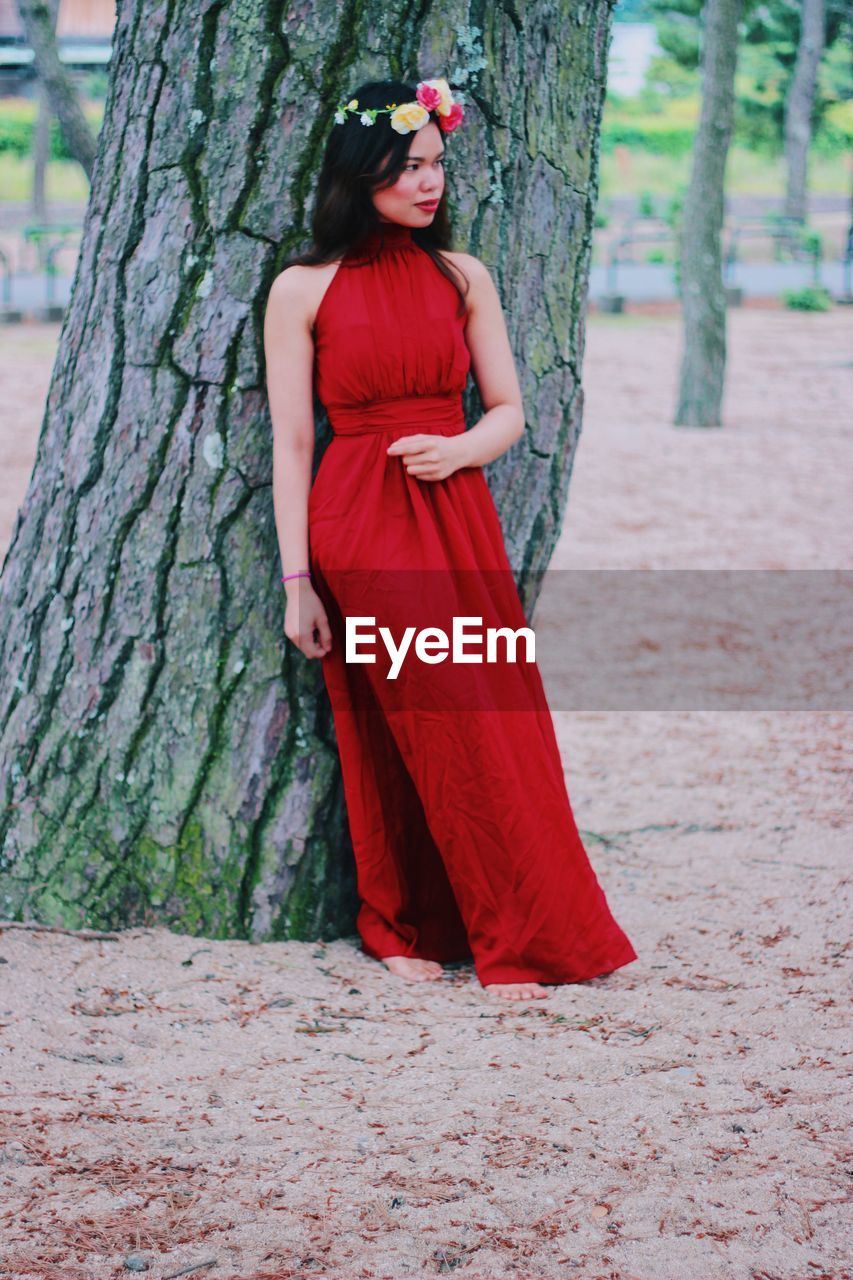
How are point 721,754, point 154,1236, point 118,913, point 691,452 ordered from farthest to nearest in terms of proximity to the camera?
point 691,452 < point 721,754 < point 118,913 < point 154,1236

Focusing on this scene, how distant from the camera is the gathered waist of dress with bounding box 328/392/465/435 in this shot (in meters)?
2.89

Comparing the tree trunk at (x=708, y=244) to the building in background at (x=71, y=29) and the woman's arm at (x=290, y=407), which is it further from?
the building in background at (x=71, y=29)

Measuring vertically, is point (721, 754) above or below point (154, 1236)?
below

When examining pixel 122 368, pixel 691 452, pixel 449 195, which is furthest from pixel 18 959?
pixel 691 452

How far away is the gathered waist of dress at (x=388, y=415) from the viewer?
2.89 m

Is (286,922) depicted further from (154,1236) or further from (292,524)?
(154,1236)

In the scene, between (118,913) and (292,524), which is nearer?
(292,524)

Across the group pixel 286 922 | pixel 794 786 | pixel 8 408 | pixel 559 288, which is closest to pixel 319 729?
pixel 286 922

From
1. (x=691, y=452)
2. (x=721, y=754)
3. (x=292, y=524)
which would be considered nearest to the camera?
(x=292, y=524)

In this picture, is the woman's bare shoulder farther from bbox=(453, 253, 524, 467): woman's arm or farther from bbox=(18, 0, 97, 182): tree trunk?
bbox=(18, 0, 97, 182): tree trunk

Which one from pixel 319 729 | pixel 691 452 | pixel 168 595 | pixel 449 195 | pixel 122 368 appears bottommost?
pixel 691 452

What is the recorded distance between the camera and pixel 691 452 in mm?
10281

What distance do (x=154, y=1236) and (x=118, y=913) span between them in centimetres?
106

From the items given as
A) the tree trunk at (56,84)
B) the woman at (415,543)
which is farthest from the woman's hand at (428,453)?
the tree trunk at (56,84)
